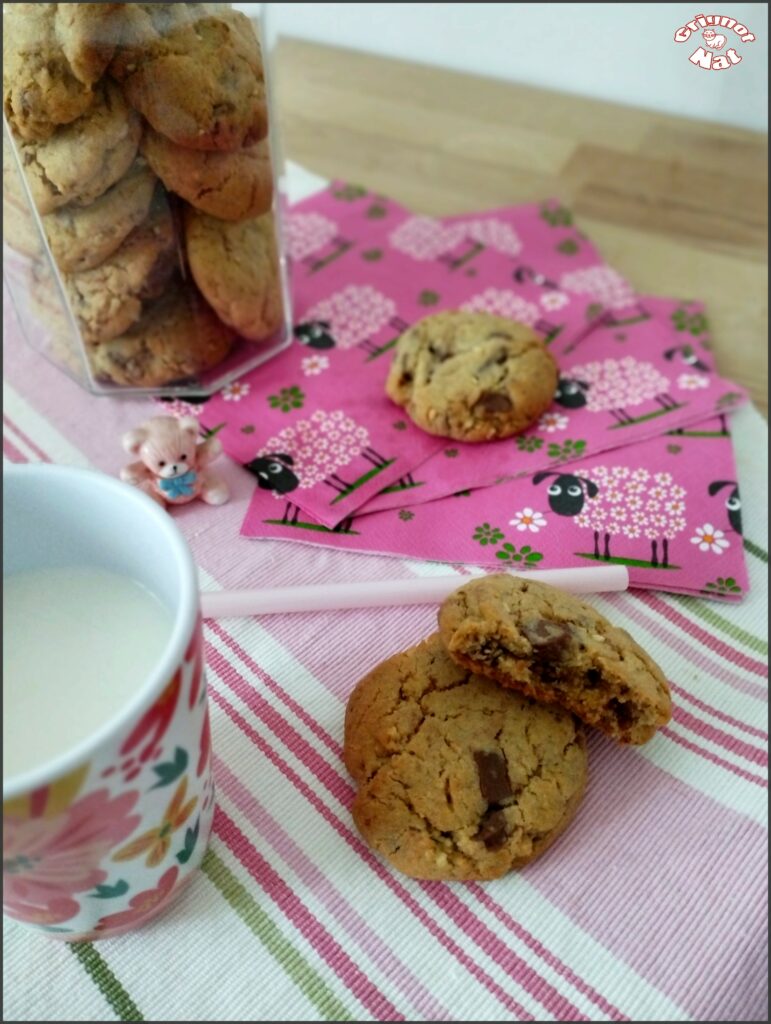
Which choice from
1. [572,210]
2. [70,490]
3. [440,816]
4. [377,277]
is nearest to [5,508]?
[70,490]

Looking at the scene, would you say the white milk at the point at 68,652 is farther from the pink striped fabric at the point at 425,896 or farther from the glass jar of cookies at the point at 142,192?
the glass jar of cookies at the point at 142,192

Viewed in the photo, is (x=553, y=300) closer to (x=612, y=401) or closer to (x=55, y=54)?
(x=612, y=401)

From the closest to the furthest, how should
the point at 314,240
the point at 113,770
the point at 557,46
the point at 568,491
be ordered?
the point at 113,770 → the point at 568,491 → the point at 314,240 → the point at 557,46

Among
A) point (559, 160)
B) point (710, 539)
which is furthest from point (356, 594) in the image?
point (559, 160)

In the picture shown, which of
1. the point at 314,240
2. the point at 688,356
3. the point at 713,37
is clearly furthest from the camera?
the point at 314,240

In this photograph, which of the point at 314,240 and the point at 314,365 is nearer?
the point at 314,365

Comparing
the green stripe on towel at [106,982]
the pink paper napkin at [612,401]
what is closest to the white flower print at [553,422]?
the pink paper napkin at [612,401]

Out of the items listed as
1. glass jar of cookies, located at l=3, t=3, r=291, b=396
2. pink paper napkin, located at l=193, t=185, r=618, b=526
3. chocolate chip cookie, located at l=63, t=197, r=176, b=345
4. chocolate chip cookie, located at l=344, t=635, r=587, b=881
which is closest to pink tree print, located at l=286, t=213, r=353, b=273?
pink paper napkin, located at l=193, t=185, r=618, b=526
